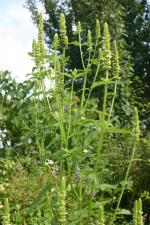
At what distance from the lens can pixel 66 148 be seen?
3.07 meters

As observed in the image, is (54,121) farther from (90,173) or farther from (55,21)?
(55,21)

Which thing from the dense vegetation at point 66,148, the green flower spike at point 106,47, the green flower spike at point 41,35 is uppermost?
the green flower spike at point 41,35

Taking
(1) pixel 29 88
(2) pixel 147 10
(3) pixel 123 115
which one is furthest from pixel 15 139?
(2) pixel 147 10

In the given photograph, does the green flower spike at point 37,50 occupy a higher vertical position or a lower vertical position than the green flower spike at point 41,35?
lower

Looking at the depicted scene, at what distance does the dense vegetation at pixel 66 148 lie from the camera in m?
3.03

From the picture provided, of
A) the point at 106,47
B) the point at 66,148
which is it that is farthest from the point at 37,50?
the point at 66,148

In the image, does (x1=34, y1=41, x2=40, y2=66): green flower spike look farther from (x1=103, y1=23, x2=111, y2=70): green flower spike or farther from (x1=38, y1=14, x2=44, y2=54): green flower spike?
(x1=103, y1=23, x2=111, y2=70): green flower spike

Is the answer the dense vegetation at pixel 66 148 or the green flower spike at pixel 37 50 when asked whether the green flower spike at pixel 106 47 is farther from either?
the green flower spike at pixel 37 50

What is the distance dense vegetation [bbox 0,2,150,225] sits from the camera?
3.03 m

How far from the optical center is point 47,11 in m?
18.0

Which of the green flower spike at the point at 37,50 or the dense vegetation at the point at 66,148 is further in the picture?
the green flower spike at the point at 37,50

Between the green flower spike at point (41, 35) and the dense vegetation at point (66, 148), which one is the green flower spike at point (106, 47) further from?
the green flower spike at point (41, 35)

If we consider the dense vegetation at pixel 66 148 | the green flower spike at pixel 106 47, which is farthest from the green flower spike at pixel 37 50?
the green flower spike at pixel 106 47

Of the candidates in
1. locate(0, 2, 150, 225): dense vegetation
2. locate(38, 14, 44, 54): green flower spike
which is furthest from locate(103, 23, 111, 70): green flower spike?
locate(38, 14, 44, 54): green flower spike
